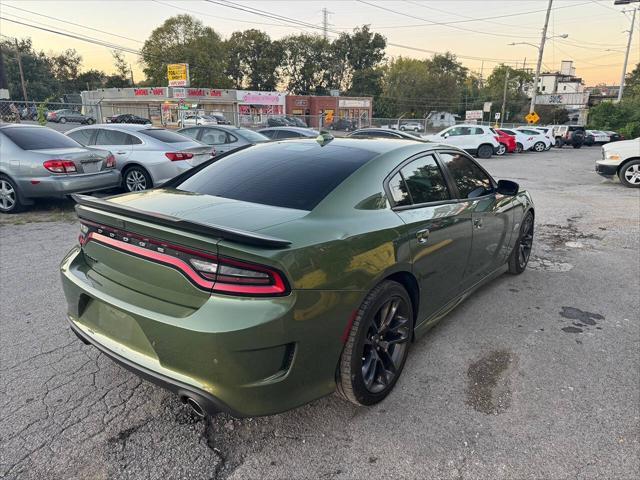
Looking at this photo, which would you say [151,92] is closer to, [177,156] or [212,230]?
[177,156]

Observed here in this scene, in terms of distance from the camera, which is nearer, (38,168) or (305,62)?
(38,168)

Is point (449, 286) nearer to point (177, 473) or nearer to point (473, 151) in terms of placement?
point (177, 473)

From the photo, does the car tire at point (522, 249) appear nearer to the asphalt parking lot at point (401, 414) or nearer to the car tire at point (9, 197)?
the asphalt parking lot at point (401, 414)

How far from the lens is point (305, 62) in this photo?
8769cm

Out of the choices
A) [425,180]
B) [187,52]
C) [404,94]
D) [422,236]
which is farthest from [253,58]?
[422,236]

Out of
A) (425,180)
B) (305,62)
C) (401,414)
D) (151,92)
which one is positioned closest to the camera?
(401,414)

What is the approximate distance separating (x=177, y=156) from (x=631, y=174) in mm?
12047

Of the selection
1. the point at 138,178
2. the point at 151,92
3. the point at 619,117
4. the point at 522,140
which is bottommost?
the point at 138,178

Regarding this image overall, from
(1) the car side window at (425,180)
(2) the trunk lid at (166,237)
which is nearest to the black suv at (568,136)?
(1) the car side window at (425,180)

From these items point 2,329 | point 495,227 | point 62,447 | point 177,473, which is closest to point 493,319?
point 495,227

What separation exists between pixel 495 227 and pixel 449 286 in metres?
1.03

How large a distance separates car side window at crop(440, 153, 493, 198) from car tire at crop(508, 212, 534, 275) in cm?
97

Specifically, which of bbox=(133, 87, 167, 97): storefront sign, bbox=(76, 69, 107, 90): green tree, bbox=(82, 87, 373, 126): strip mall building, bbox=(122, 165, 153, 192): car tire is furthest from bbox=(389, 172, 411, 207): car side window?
bbox=(76, 69, 107, 90): green tree

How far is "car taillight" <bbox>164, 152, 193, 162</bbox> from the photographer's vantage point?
28.1 ft
